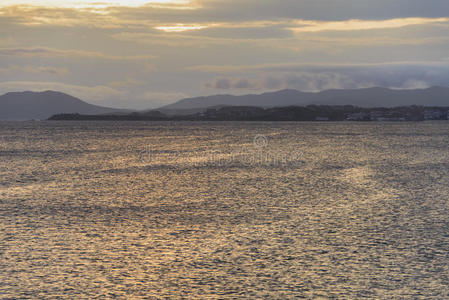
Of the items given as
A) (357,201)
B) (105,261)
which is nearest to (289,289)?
(105,261)

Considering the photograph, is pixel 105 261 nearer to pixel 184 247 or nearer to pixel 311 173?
pixel 184 247

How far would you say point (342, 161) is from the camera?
49.3 metres

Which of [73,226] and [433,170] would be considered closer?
[73,226]

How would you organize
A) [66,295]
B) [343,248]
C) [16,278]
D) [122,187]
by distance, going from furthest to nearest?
[122,187]
[343,248]
[16,278]
[66,295]

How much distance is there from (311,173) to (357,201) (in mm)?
13191

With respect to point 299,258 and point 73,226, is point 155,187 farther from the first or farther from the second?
point 299,258

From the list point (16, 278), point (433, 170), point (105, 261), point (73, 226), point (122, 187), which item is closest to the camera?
point (16, 278)

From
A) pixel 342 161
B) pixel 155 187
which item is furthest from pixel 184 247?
pixel 342 161

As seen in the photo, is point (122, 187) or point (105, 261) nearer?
point (105, 261)

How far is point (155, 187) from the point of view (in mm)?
29844

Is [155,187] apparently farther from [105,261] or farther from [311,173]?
[105,261]

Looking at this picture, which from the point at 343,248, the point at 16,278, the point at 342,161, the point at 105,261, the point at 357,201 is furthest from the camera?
the point at 342,161

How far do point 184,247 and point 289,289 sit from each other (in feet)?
14.8

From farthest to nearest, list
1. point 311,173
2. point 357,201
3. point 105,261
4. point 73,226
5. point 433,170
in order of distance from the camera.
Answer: point 433,170
point 311,173
point 357,201
point 73,226
point 105,261
